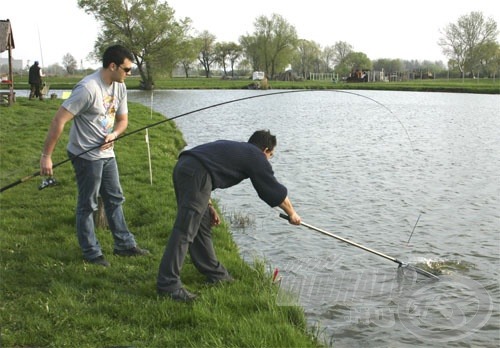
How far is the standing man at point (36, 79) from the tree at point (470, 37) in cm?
7893

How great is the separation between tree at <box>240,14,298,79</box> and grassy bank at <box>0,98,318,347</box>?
95.9m

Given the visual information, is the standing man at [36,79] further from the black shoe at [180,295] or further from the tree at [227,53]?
the tree at [227,53]

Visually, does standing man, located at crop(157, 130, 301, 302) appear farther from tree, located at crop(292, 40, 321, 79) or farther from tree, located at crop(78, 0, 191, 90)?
tree, located at crop(292, 40, 321, 79)

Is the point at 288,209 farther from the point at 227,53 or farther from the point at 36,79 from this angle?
the point at 227,53

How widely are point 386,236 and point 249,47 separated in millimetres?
99540

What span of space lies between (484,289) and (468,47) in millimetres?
92274

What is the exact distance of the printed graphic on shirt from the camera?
576cm

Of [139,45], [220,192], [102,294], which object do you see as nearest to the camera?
[102,294]

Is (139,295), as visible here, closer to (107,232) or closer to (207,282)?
(207,282)

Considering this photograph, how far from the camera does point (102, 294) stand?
5.18m

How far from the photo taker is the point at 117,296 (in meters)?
5.12

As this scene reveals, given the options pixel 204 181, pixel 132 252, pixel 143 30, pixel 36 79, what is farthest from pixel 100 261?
pixel 143 30

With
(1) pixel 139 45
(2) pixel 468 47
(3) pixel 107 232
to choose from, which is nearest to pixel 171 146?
(3) pixel 107 232

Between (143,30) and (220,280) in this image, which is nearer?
(220,280)
